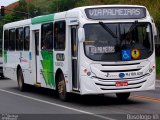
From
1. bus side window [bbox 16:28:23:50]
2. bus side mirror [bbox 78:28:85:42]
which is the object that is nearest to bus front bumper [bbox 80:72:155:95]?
bus side mirror [bbox 78:28:85:42]

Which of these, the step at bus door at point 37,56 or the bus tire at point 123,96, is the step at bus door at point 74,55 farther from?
the step at bus door at point 37,56

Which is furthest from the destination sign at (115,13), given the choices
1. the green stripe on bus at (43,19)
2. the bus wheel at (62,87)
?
the green stripe on bus at (43,19)

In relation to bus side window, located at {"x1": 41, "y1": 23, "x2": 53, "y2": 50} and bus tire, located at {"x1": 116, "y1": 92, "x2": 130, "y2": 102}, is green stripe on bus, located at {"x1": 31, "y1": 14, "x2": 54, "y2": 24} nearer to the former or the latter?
bus side window, located at {"x1": 41, "y1": 23, "x2": 53, "y2": 50}

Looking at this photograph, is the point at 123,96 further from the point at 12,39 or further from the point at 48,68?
the point at 12,39

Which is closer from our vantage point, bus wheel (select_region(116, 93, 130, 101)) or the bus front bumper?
the bus front bumper

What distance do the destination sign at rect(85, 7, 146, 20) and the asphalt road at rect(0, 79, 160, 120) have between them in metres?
2.59

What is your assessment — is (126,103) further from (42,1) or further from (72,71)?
(42,1)

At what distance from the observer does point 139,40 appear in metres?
16.1

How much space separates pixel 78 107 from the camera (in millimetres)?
15641

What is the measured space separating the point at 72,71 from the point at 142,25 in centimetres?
251

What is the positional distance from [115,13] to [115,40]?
819 millimetres

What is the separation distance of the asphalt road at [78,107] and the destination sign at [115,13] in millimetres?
2587

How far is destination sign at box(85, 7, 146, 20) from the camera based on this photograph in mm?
15906

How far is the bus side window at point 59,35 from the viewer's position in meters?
17.1
